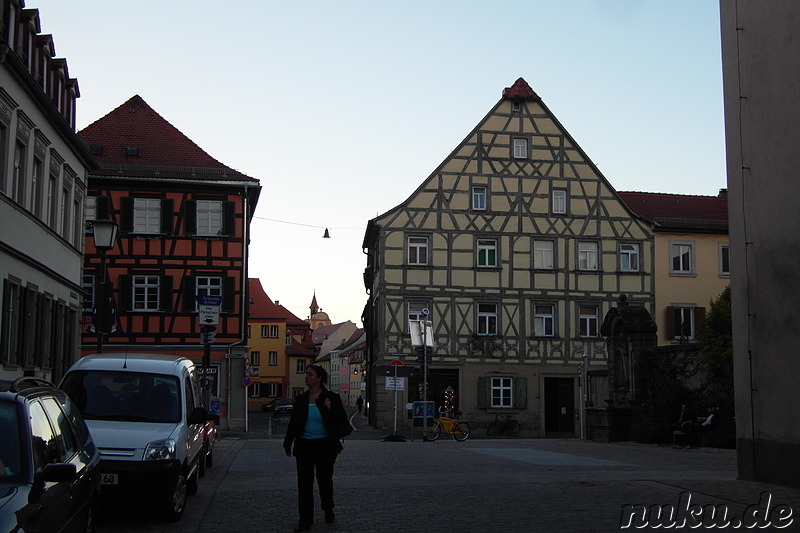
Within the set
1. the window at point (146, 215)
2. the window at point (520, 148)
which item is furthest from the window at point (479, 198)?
the window at point (146, 215)

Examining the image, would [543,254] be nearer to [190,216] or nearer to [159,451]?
[190,216]

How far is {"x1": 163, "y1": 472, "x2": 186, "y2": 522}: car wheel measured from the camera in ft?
32.9

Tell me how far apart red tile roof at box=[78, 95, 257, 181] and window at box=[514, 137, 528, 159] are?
1214 cm

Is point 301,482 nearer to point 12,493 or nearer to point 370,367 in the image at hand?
point 12,493

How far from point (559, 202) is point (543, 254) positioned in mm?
2562

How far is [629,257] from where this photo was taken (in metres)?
46.5

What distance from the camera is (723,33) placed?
582 inches

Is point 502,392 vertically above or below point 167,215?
below

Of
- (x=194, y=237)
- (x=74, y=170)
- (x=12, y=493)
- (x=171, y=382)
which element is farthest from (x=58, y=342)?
(x=12, y=493)

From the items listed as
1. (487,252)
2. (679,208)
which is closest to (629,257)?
(679,208)

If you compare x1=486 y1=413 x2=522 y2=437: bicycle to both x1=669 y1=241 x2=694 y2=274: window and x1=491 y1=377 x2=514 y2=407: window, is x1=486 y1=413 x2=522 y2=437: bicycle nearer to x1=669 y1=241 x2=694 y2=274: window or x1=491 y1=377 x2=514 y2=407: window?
x1=491 y1=377 x2=514 y2=407: window

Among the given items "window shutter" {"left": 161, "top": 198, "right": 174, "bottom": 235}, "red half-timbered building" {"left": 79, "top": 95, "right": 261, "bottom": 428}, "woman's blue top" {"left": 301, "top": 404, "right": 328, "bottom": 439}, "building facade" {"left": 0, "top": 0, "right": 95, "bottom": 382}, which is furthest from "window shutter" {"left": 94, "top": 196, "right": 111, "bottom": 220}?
"woman's blue top" {"left": 301, "top": 404, "right": 328, "bottom": 439}

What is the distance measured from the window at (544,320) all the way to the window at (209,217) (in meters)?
14.7

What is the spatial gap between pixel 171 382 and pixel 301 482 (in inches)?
119
